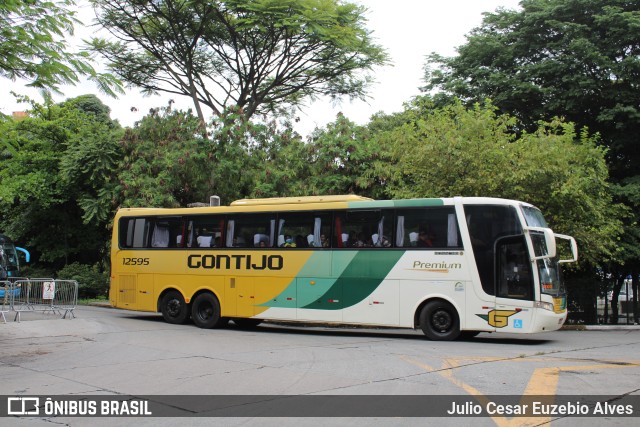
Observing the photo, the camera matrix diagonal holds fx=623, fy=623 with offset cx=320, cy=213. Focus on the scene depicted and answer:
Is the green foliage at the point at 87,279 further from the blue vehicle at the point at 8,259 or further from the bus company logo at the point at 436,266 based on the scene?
the bus company logo at the point at 436,266

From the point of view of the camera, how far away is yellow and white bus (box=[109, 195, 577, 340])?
14.3 metres

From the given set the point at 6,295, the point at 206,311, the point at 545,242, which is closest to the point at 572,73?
the point at 545,242

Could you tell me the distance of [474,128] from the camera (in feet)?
63.9

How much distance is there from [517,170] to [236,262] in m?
8.82

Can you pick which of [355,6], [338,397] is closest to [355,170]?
[355,6]

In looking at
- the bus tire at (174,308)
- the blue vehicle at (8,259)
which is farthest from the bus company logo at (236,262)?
the blue vehicle at (8,259)

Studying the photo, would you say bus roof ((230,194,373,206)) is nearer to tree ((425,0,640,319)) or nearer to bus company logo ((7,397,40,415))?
bus company logo ((7,397,40,415))

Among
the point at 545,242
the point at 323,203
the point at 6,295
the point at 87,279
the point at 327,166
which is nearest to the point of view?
the point at 545,242

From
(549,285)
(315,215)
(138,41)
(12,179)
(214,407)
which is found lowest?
(214,407)

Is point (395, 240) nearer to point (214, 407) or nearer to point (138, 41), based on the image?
point (214, 407)

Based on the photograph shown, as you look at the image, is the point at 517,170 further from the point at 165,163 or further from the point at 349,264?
the point at 165,163

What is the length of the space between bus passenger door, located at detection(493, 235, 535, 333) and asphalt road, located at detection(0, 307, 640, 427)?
1.98ft

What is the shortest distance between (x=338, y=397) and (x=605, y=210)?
1640 centimetres

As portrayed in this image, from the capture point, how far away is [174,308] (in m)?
18.9
